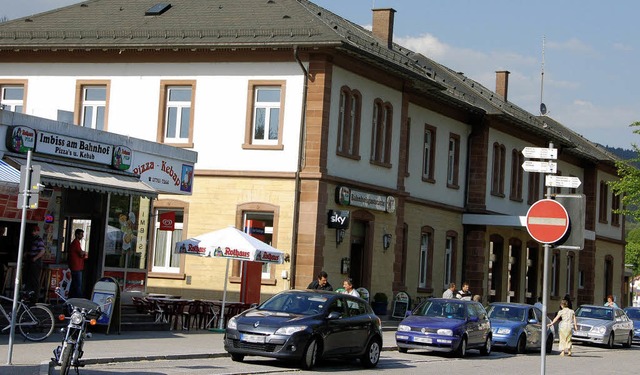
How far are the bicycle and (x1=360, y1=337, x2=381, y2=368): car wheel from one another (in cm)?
602

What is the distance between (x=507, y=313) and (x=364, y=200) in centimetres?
650

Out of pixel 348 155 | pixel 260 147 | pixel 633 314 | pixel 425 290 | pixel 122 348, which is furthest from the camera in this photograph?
pixel 633 314

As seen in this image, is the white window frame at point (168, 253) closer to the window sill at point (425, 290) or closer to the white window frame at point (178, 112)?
the white window frame at point (178, 112)

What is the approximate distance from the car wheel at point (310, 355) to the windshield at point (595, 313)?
63.5 feet

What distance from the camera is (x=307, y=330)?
68.2 ft

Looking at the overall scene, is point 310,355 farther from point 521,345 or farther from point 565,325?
point 565,325

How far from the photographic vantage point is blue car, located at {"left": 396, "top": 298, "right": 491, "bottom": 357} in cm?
2691

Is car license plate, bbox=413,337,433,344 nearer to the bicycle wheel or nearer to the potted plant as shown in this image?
the bicycle wheel

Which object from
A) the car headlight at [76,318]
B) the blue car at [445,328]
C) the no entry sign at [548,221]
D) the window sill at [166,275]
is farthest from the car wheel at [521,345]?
the car headlight at [76,318]

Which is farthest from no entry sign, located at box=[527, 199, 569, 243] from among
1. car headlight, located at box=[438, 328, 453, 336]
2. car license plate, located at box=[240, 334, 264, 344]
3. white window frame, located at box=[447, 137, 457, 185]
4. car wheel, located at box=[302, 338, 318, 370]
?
white window frame, located at box=[447, 137, 457, 185]

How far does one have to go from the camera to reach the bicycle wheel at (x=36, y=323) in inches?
869

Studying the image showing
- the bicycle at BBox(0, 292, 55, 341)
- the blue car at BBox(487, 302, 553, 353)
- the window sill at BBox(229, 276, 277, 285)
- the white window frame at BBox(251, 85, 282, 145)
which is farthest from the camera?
the white window frame at BBox(251, 85, 282, 145)

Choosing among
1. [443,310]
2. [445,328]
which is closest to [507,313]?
[443,310]

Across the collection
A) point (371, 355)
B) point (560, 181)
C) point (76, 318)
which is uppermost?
point (560, 181)
